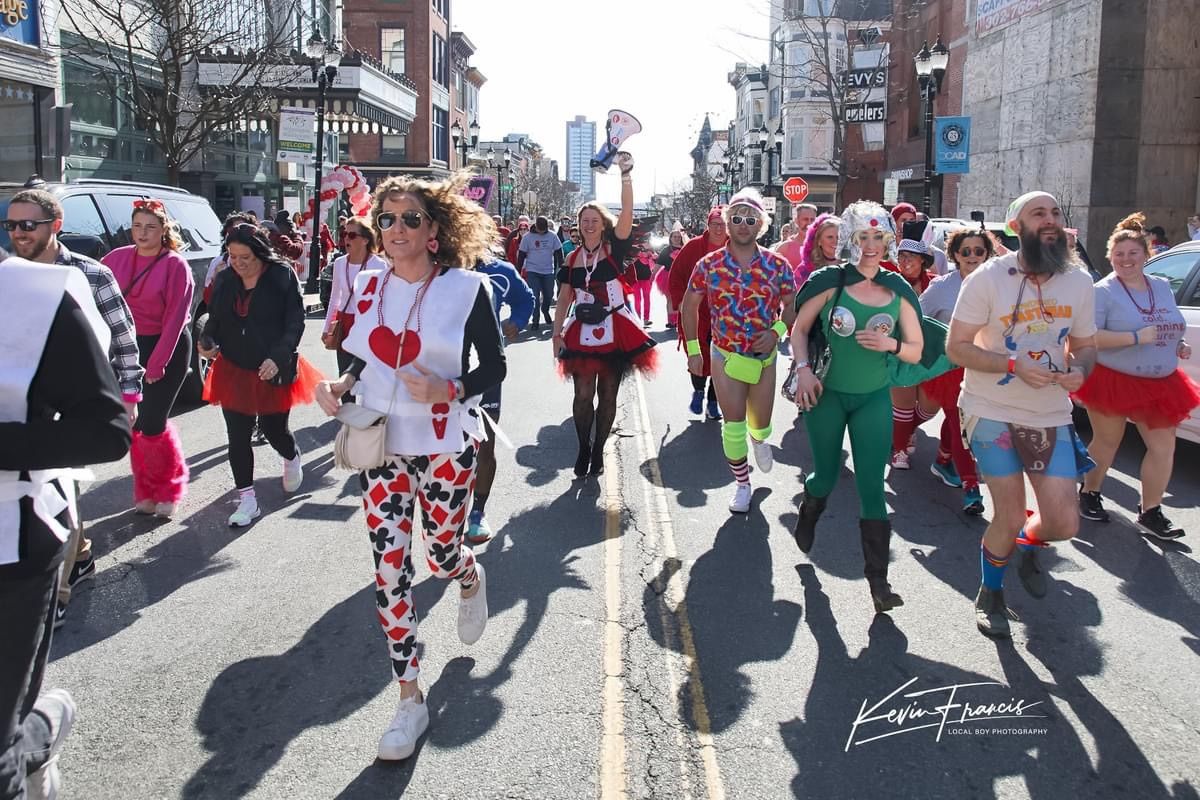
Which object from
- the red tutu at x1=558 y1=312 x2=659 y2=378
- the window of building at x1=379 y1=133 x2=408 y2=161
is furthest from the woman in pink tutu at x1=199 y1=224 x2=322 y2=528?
the window of building at x1=379 y1=133 x2=408 y2=161

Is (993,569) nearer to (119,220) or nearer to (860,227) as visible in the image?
(860,227)

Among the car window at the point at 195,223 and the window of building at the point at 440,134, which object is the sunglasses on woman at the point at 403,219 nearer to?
the car window at the point at 195,223

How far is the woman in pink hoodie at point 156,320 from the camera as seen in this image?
632 cm

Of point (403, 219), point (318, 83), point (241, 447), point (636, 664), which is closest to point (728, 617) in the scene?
point (636, 664)

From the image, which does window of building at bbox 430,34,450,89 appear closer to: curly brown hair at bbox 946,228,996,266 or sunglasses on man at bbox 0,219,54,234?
curly brown hair at bbox 946,228,996,266

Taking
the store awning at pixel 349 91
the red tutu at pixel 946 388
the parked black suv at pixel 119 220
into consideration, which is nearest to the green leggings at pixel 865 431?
the red tutu at pixel 946 388

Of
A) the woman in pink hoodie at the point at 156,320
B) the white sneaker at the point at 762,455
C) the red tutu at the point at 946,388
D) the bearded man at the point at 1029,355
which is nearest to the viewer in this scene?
the bearded man at the point at 1029,355

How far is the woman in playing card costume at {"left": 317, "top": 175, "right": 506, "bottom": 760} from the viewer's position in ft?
12.1

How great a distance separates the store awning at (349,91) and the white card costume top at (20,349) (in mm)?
24431

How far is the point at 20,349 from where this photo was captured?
96.4 inches

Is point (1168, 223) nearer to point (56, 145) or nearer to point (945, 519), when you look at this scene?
point (945, 519)

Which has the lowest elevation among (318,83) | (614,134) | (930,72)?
(614,134)

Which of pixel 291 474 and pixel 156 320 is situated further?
pixel 291 474

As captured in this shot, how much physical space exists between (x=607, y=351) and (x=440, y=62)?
182 ft
